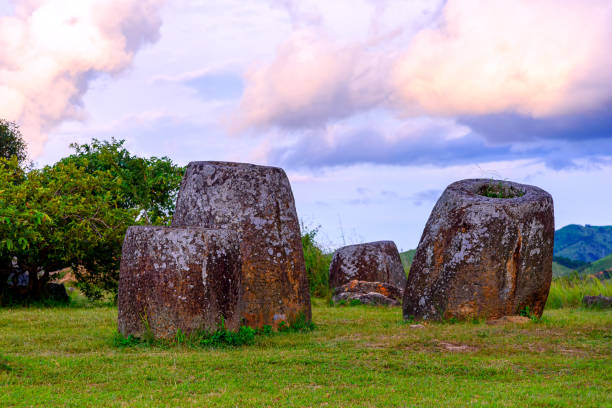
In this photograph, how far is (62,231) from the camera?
17953mm

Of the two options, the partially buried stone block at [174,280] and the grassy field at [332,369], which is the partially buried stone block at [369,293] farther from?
the partially buried stone block at [174,280]

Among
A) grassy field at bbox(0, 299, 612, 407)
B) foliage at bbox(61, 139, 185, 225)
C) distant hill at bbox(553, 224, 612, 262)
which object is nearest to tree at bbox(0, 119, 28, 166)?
foliage at bbox(61, 139, 185, 225)

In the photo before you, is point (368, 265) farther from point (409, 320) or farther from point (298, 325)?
point (298, 325)

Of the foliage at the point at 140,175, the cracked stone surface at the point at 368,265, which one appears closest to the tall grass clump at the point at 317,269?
the cracked stone surface at the point at 368,265

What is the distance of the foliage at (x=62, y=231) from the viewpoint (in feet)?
58.0

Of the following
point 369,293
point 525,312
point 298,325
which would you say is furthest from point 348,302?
point 298,325

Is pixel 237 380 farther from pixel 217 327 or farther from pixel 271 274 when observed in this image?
pixel 271 274

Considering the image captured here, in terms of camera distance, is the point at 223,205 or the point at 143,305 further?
the point at 223,205

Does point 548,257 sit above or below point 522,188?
below

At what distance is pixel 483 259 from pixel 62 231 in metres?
11.0

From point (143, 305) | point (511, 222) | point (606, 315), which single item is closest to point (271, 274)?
point (143, 305)

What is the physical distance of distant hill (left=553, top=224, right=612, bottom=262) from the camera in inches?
2542

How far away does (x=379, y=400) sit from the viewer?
6.69 meters

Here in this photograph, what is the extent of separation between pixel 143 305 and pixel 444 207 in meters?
6.29
